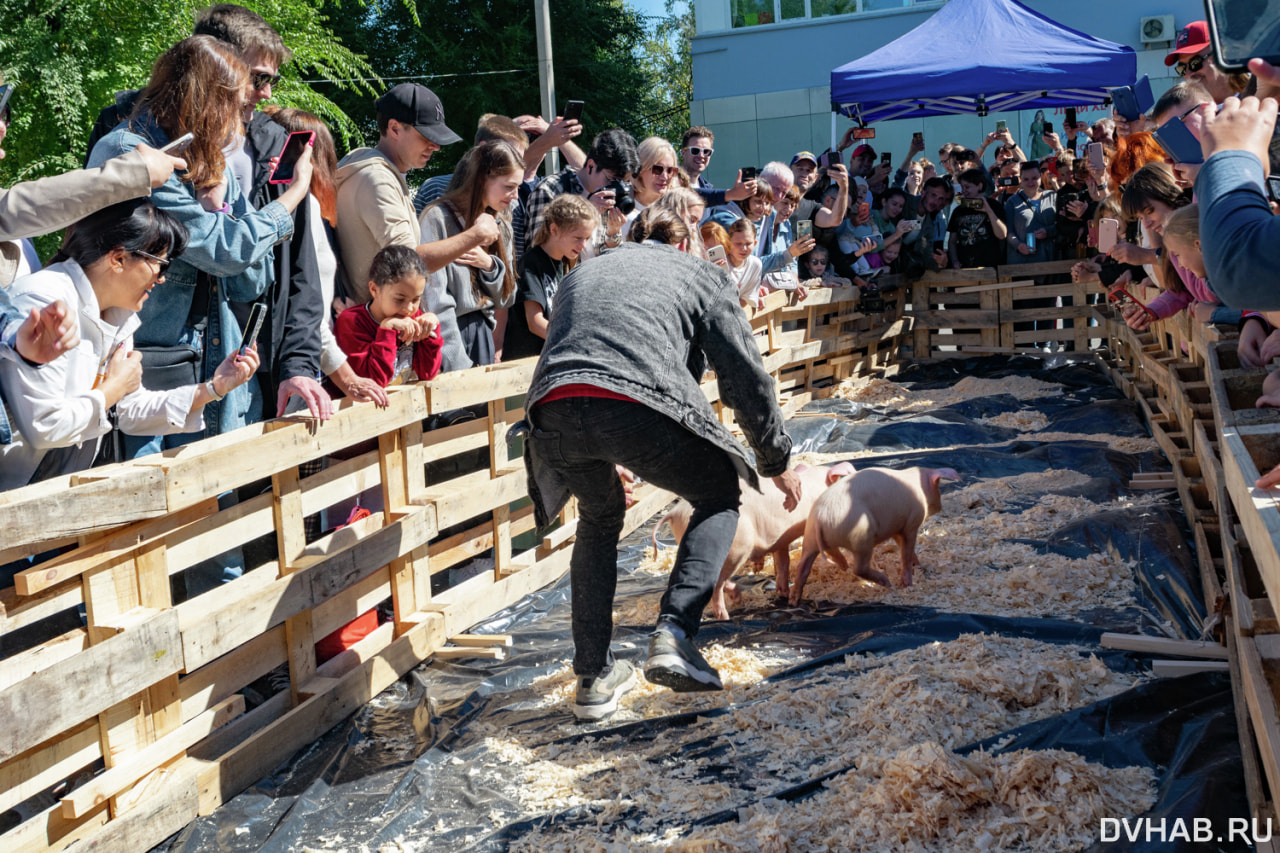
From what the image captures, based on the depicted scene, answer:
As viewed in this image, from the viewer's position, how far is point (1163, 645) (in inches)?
145

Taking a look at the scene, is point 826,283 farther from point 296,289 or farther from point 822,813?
point 822,813

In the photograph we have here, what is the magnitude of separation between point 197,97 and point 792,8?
69.9ft

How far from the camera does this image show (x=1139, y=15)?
20125mm

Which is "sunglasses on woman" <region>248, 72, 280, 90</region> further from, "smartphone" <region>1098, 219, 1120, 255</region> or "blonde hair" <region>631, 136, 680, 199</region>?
"smartphone" <region>1098, 219, 1120, 255</region>

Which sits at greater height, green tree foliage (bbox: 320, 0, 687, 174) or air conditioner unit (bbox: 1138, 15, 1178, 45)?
green tree foliage (bbox: 320, 0, 687, 174)

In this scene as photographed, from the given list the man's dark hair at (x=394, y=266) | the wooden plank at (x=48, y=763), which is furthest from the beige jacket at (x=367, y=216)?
the wooden plank at (x=48, y=763)

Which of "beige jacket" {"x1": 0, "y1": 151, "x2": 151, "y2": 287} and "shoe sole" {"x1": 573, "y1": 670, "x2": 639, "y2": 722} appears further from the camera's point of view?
"shoe sole" {"x1": 573, "y1": 670, "x2": 639, "y2": 722}

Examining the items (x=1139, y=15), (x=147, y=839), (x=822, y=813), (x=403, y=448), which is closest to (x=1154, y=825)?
(x=822, y=813)

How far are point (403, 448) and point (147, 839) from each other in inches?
69.1

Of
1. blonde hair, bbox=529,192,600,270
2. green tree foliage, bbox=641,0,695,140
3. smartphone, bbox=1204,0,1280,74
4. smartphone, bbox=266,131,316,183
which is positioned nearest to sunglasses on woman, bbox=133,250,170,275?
smartphone, bbox=266,131,316,183

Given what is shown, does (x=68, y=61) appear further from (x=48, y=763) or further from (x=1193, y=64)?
(x=1193, y=64)

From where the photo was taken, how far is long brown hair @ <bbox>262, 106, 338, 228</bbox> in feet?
13.3

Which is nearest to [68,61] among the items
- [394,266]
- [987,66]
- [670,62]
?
[394,266]

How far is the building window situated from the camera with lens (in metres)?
17.6
